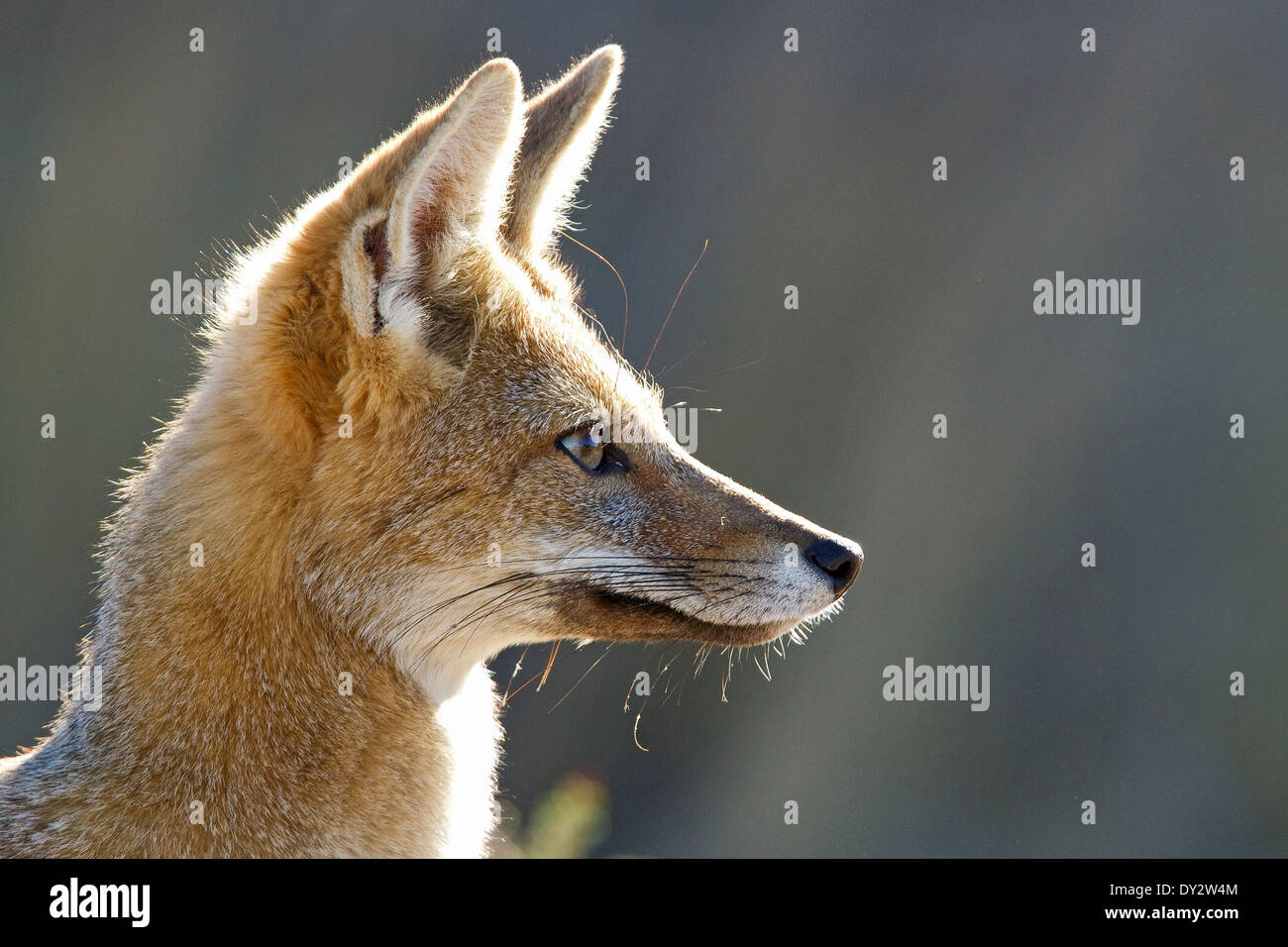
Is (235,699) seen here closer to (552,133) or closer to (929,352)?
(552,133)

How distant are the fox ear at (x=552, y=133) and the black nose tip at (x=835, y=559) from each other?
1.47 meters

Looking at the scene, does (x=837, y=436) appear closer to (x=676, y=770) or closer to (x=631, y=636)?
(x=676, y=770)

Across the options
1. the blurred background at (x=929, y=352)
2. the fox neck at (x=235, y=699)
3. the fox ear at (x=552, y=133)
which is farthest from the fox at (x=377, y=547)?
the blurred background at (x=929, y=352)

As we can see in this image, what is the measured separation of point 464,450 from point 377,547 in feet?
1.17

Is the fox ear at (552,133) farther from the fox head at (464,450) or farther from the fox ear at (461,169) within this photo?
the fox ear at (461,169)

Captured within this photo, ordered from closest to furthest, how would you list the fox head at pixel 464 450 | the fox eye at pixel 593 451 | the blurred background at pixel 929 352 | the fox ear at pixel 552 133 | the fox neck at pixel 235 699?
the fox neck at pixel 235 699 < the fox head at pixel 464 450 < the fox eye at pixel 593 451 < the fox ear at pixel 552 133 < the blurred background at pixel 929 352

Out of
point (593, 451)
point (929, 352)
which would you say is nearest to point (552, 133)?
point (593, 451)

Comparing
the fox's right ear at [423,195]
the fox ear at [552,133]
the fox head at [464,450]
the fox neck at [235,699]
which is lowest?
the fox neck at [235,699]

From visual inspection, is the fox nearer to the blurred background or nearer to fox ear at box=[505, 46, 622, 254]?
fox ear at box=[505, 46, 622, 254]

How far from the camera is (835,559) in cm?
352

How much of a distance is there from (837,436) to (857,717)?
2.11 metres

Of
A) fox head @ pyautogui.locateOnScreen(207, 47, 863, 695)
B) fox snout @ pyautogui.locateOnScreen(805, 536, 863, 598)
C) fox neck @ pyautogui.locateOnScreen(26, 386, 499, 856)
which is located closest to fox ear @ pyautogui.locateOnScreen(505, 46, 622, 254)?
fox head @ pyautogui.locateOnScreen(207, 47, 863, 695)

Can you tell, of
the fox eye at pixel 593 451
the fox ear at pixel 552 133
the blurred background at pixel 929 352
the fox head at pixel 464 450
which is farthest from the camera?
the blurred background at pixel 929 352

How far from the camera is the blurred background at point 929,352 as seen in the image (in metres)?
9.09
